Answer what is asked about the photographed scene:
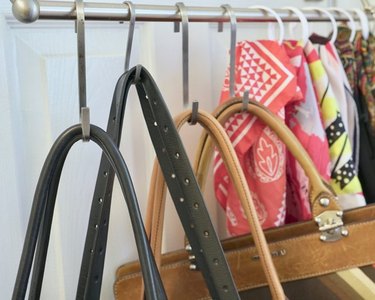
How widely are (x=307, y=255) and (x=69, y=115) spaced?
300mm

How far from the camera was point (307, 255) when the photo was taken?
0.57 metres

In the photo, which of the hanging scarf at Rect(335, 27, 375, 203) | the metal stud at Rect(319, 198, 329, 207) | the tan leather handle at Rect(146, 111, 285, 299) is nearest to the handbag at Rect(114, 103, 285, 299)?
the tan leather handle at Rect(146, 111, 285, 299)

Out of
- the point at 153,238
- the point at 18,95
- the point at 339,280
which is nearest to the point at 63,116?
the point at 18,95

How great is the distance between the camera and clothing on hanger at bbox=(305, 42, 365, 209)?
2.12 ft

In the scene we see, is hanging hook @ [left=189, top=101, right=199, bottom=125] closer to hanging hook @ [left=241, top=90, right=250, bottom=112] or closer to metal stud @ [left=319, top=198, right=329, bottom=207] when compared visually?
hanging hook @ [left=241, top=90, right=250, bottom=112]

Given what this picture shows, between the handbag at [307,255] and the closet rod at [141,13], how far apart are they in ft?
0.32

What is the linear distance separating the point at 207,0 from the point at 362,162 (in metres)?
0.30

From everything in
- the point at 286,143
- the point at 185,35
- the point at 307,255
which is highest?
the point at 185,35

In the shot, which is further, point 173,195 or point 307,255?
point 307,255

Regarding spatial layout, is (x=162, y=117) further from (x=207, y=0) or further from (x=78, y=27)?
(x=207, y=0)

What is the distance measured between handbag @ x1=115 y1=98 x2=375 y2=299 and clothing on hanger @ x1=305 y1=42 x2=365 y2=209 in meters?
0.08

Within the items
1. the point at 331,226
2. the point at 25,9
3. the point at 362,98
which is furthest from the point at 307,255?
the point at 25,9

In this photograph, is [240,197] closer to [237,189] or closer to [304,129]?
[237,189]

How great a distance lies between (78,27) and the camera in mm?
437
